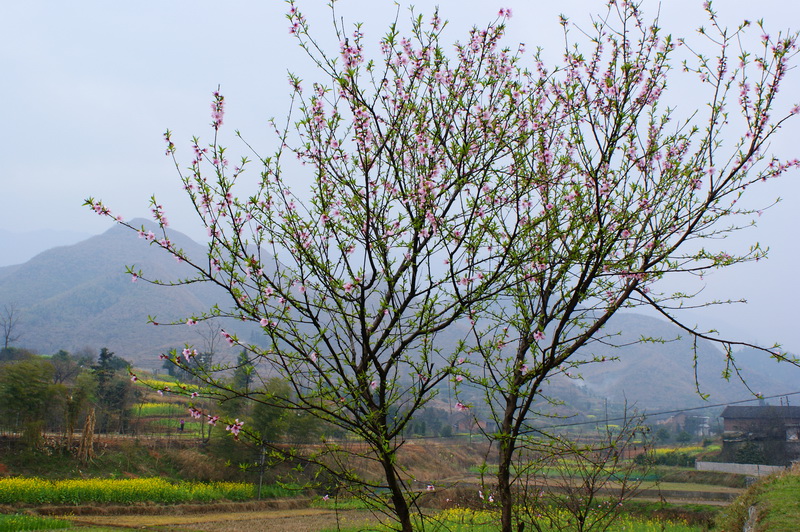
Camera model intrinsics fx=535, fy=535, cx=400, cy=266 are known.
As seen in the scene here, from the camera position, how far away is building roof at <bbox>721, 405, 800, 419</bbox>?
49.0 metres

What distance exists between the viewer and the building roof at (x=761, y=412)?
161 ft

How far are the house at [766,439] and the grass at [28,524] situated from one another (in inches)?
1762

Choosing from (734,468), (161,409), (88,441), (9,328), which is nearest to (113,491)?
(88,441)

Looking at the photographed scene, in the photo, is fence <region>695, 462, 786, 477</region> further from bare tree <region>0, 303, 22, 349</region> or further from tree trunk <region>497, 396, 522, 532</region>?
bare tree <region>0, 303, 22, 349</region>

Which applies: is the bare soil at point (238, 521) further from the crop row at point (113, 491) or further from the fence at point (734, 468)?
the fence at point (734, 468)

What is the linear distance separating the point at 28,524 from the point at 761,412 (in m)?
60.9

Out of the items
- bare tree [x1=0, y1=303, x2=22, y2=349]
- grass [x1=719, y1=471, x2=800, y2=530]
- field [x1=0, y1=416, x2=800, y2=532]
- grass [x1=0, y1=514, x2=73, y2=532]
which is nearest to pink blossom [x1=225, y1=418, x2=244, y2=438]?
grass [x1=719, y1=471, x2=800, y2=530]

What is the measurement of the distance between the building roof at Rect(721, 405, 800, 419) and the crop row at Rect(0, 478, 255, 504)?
47.1 m

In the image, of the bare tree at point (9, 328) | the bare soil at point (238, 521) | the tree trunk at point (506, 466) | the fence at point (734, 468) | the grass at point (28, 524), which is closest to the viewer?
the tree trunk at point (506, 466)

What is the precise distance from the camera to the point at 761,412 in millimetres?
53656

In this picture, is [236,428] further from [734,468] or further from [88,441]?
[734,468]

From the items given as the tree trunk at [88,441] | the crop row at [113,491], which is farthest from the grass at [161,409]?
the crop row at [113,491]

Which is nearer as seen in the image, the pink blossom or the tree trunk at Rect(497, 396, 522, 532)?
the pink blossom

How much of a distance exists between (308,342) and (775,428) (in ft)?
180
